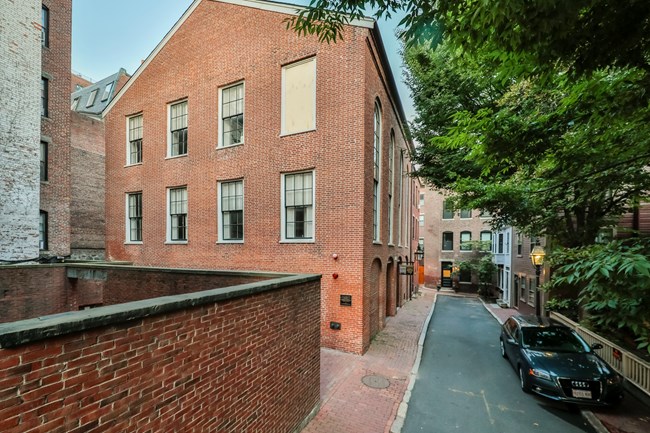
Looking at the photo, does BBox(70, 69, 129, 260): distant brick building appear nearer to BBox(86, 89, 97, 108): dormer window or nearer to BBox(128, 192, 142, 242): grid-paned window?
BBox(128, 192, 142, 242): grid-paned window

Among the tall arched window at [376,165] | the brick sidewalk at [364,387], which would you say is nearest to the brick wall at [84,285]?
the brick sidewalk at [364,387]

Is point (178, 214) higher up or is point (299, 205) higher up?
point (299, 205)

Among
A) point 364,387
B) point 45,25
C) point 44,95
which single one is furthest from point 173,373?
point 45,25

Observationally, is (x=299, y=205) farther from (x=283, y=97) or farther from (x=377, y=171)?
(x=283, y=97)

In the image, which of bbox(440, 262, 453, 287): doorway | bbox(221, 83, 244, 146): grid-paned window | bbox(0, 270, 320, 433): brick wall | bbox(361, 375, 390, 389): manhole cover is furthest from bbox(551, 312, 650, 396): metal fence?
bbox(440, 262, 453, 287): doorway

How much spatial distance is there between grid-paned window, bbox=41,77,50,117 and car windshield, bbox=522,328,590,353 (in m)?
22.1

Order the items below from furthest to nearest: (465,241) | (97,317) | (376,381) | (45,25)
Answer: (465,241) → (45,25) → (376,381) → (97,317)

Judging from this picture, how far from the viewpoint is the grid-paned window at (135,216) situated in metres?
14.6

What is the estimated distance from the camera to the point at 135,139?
14.6m

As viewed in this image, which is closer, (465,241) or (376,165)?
(376,165)

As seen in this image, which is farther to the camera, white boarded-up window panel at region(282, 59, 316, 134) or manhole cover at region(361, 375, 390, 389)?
white boarded-up window panel at region(282, 59, 316, 134)

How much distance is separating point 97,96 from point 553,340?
134ft

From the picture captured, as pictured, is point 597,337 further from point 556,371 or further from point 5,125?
point 5,125

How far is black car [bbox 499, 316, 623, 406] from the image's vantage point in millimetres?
A: 6445
